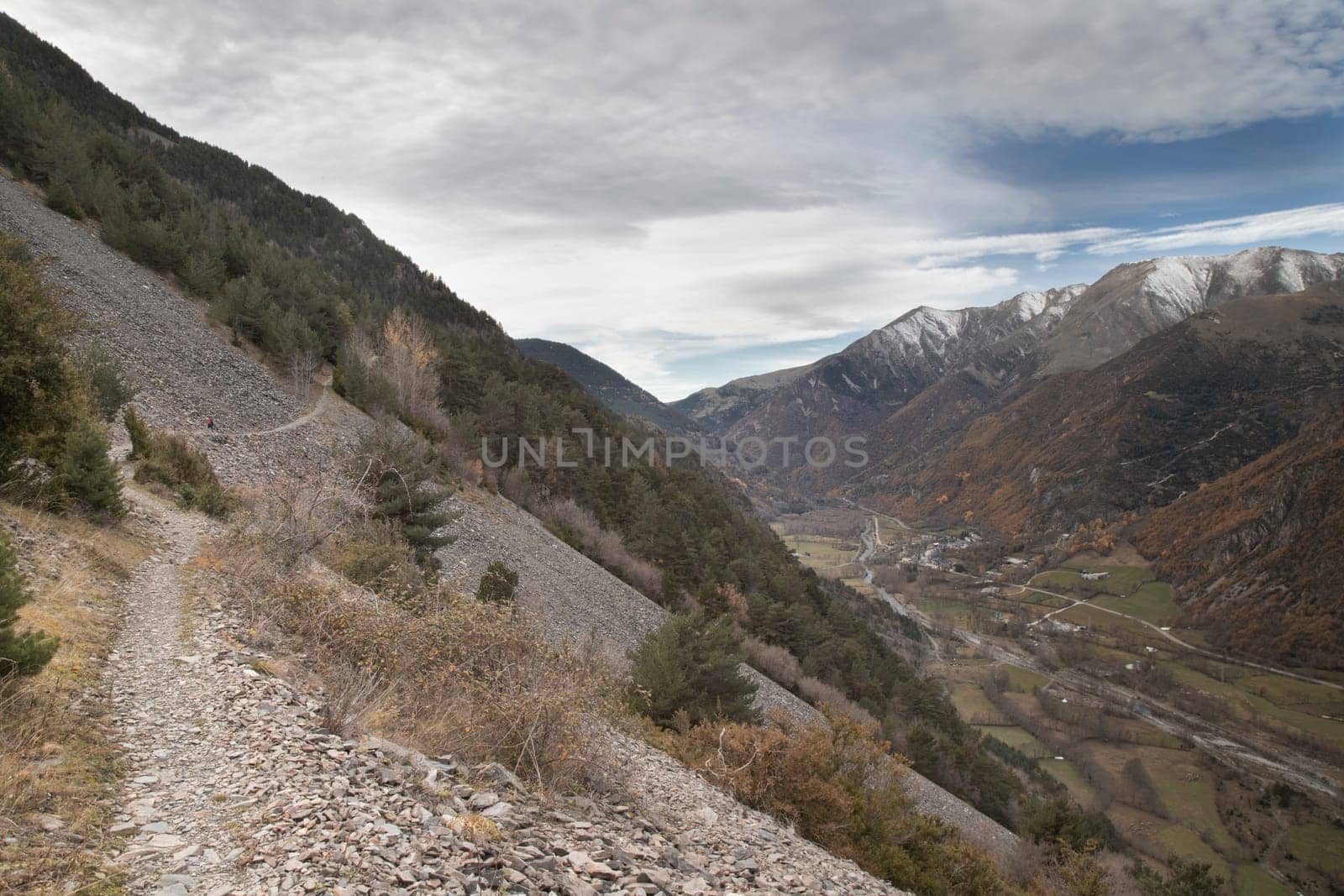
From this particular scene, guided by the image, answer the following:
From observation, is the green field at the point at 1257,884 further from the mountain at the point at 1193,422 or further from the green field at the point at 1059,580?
the mountain at the point at 1193,422

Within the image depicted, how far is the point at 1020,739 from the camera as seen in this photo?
7162 cm

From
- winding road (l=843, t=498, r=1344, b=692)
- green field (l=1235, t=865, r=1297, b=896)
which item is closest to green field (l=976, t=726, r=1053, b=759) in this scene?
green field (l=1235, t=865, r=1297, b=896)

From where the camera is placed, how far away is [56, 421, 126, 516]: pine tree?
998 centimetres

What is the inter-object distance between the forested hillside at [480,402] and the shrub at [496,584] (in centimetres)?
1516

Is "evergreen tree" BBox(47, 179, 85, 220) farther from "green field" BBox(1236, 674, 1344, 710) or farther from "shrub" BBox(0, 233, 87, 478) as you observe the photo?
"green field" BBox(1236, 674, 1344, 710)

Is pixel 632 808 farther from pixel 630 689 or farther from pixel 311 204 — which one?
pixel 311 204

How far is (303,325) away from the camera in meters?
31.2

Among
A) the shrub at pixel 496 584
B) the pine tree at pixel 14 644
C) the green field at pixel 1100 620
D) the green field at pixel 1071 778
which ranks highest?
the pine tree at pixel 14 644

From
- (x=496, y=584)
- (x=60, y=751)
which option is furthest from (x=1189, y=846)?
(x=60, y=751)

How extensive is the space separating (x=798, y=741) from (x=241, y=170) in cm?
11308

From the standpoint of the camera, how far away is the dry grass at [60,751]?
3.16 m

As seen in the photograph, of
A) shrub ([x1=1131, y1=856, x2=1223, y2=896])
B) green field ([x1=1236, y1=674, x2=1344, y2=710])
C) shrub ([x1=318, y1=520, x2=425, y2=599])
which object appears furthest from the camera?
green field ([x1=1236, y1=674, x2=1344, y2=710])

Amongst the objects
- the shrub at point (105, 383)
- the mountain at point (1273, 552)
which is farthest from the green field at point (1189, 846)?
the shrub at point (105, 383)

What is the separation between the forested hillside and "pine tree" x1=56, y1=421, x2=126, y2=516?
68.5 ft
